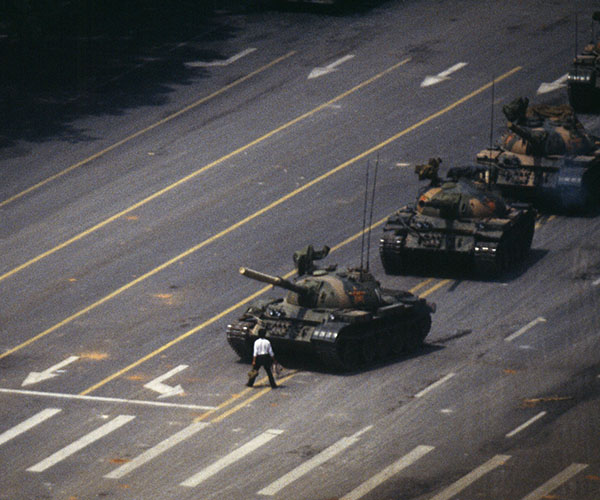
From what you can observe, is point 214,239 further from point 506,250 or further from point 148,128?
point 148,128

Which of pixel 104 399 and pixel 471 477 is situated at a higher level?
pixel 471 477

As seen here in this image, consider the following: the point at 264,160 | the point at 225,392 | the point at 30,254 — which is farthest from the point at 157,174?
the point at 225,392

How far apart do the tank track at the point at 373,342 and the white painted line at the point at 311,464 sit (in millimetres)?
4446

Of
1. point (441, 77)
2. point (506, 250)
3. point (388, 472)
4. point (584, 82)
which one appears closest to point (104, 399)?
point (388, 472)

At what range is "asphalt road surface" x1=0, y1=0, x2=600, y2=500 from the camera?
39250 mm

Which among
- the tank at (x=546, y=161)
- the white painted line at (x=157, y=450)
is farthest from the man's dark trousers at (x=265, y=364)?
the tank at (x=546, y=161)

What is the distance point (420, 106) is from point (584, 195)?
11.7m

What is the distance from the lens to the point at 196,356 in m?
48.1

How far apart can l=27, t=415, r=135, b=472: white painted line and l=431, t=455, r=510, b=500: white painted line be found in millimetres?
9437

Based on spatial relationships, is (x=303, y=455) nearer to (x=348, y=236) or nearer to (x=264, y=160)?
(x=348, y=236)

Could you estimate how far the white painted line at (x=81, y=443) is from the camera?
3997 cm

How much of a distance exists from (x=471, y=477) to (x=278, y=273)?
1862 centimetres

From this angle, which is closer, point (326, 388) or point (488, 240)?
point (326, 388)

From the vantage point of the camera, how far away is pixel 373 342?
1833 inches
